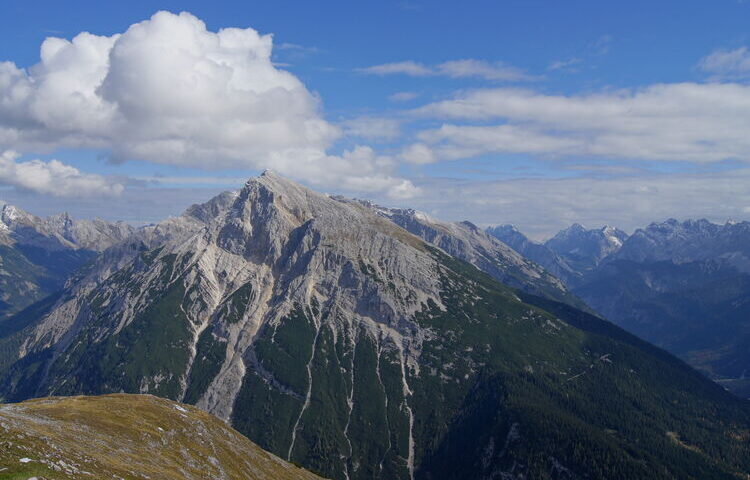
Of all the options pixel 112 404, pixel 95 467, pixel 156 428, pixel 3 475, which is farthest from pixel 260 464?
pixel 3 475

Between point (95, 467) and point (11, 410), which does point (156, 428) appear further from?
point (95, 467)

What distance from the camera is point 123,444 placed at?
122688 mm

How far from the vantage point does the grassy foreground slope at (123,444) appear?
81812 millimetres

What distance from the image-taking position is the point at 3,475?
6888 centimetres

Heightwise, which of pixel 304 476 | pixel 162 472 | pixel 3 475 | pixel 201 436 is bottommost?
pixel 304 476

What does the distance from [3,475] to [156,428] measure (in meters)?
80.6

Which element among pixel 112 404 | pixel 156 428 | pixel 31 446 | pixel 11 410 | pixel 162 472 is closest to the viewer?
pixel 31 446

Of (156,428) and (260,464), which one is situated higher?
(156,428)

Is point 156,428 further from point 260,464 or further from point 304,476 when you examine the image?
point 304,476

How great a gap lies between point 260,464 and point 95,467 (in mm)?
86303

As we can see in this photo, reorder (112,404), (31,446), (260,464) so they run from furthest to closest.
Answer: (260,464) < (112,404) < (31,446)

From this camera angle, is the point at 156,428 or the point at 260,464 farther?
the point at 260,464

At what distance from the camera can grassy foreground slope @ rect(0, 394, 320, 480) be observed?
81.8 m

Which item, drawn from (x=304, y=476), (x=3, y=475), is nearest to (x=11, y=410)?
(x=3, y=475)
